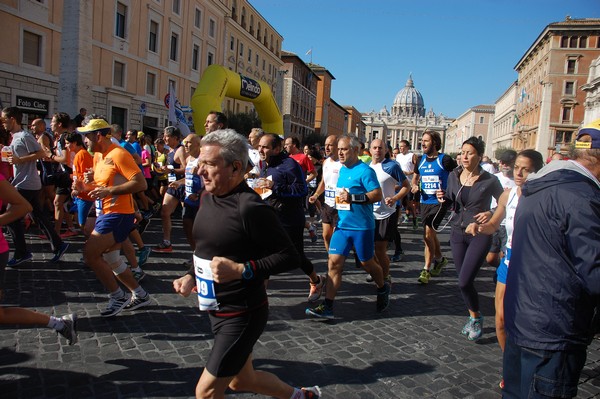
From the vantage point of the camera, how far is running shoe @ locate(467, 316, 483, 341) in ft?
14.8

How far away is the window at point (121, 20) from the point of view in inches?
1026

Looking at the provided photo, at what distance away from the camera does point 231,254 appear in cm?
239

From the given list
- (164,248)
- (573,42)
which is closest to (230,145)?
(164,248)

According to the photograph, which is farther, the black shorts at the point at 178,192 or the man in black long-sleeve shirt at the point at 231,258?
the black shorts at the point at 178,192

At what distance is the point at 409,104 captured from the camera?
19175cm

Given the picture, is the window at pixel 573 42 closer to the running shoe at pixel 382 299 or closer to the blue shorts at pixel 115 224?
the running shoe at pixel 382 299

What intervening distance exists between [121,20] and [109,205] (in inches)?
1019

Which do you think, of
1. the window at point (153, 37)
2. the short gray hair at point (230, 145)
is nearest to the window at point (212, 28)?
the window at point (153, 37)

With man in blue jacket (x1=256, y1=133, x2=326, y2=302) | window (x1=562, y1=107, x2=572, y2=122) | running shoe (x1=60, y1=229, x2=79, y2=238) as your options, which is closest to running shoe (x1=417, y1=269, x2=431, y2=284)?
man in blue jacket (x1=256, y1=133, x2=326, y2=302)

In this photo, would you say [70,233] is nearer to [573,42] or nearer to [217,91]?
[217,91]

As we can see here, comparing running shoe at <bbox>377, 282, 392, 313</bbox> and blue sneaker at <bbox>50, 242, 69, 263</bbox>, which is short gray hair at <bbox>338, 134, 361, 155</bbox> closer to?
running shoe at <bbox>377, 282, 392, 313</bbox>

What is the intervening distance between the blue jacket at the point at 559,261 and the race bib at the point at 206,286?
153 centimetres

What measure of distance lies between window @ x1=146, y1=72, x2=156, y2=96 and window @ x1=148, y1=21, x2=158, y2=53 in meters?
1.69

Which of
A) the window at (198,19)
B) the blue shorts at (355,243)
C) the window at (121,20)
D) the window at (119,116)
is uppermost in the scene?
the window at (198,19)
